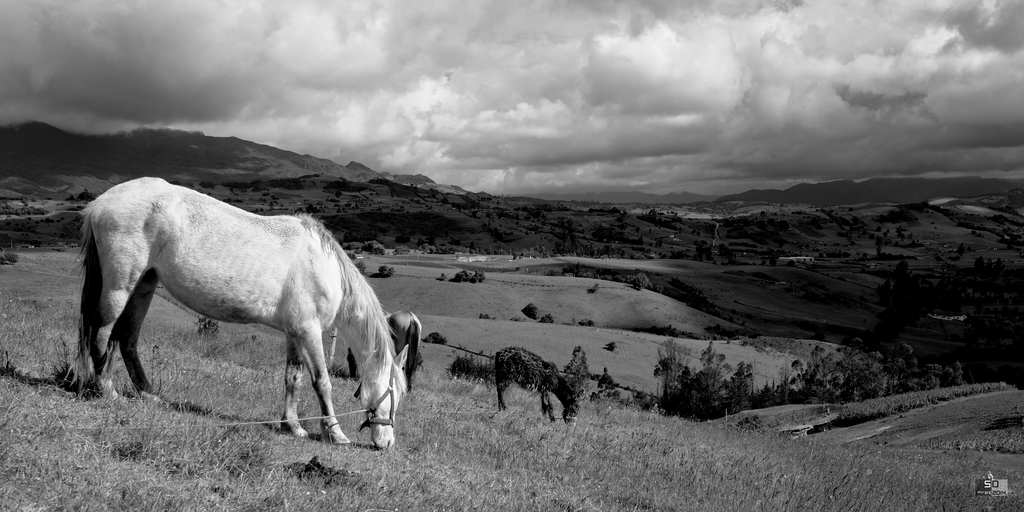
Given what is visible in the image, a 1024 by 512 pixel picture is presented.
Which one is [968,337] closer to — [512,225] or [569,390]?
[569,390]

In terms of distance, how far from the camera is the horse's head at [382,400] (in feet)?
24.6

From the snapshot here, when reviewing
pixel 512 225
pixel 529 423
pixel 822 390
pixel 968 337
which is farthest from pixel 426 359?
pixel 512 225

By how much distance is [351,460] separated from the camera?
6.65 metres

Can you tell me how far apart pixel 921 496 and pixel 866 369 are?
128 ft

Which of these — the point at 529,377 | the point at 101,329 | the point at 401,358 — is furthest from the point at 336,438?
the point at 529,377

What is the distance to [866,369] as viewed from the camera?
4412cm

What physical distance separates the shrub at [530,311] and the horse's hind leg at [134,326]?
225ft

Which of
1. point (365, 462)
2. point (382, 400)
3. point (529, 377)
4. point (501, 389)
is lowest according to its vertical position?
point (501, 389)

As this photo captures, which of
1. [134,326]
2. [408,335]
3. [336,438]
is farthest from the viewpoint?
[408,335]

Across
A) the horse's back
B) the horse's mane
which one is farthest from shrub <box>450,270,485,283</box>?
the horse's back

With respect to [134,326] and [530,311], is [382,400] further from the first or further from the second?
[530,311]

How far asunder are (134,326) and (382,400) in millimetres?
2932
